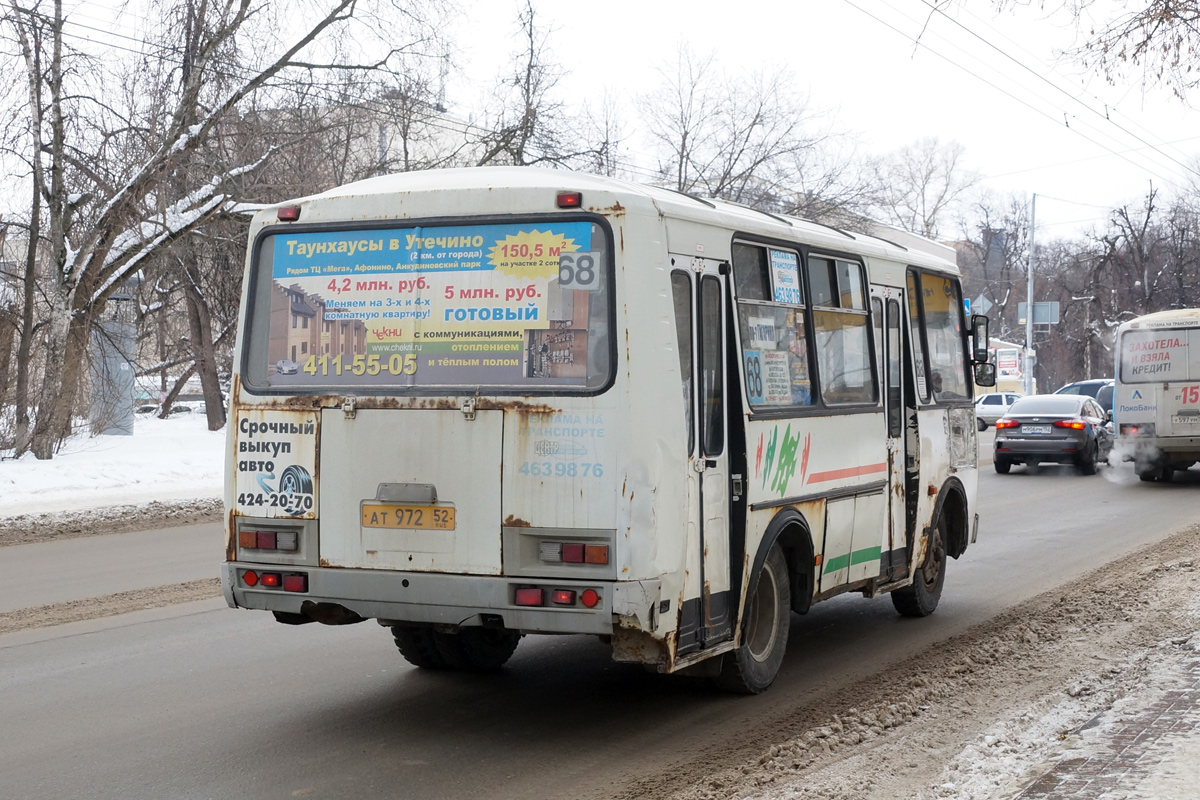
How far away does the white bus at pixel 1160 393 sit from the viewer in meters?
21.5

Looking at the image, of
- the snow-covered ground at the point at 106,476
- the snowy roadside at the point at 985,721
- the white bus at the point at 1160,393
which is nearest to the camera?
the snowy roadside at the point at 985,721

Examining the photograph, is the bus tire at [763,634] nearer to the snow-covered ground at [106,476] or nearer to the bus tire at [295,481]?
the bus tire at [295,481]

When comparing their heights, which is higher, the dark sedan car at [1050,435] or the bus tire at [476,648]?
the dark sedan car at [1050,435]

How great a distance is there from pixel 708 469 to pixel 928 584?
4.06 metres

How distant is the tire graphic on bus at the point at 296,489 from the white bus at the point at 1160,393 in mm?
18975

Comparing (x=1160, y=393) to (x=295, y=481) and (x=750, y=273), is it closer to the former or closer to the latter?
(x=750, y=273)

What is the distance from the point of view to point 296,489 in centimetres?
612

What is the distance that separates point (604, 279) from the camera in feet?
18.8

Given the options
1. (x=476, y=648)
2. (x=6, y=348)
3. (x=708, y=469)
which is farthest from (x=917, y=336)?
(x=6, y=348)

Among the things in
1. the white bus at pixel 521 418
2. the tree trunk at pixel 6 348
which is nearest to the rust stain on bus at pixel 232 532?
the white bus at pixel 521 418

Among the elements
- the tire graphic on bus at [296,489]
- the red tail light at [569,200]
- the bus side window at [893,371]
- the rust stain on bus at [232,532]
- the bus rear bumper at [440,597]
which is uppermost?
the red tail light at [569,200]

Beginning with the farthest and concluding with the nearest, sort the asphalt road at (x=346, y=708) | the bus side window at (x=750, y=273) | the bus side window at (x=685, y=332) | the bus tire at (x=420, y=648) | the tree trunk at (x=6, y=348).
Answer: the tree trunk at (x=6, y=348), the bus tire at (x=420, y=648), the bus side window at (x=750, y=273), the bus side window at (x=685, y=332), the asphalt road at (x=346, y=708)

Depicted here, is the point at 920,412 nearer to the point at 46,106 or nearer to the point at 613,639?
the point at 613,639

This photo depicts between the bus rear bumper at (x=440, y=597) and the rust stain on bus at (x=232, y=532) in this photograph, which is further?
the rust stain on bus at (x=232, y=532)
